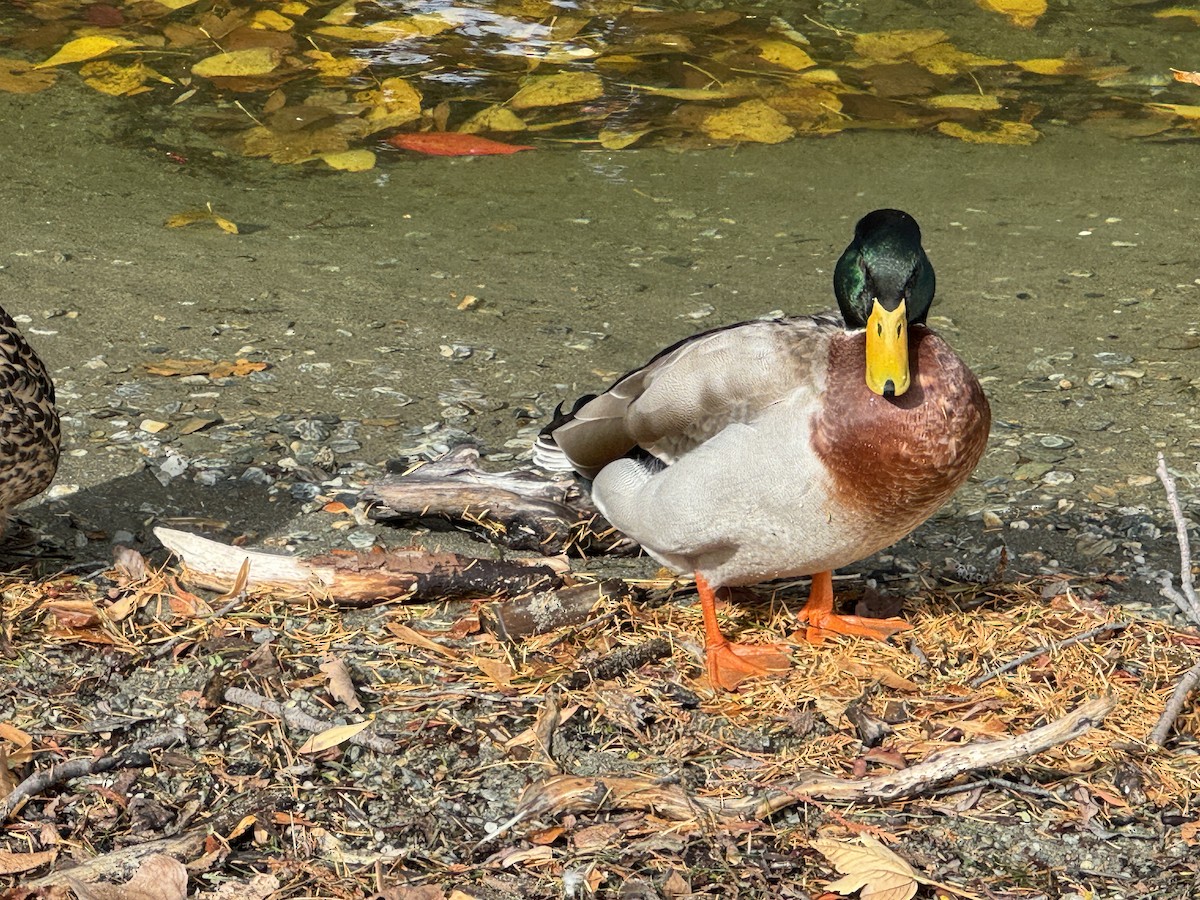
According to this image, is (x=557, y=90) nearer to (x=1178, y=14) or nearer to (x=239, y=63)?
(x=239, y=63)

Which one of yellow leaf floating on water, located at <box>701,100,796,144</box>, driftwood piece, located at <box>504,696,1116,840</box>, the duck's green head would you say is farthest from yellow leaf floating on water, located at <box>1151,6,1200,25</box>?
driftwood piece, located at <box>504,696,1116,840</box>

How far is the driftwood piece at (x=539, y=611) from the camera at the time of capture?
342cm

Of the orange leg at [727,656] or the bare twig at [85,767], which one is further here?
the orange leg at [727,656]

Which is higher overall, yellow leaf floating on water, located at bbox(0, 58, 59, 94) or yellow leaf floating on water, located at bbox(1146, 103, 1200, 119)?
yellow leaf floating on water, located at bbox(1146, 103, 1200, 119)

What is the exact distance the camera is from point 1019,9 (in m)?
8.51

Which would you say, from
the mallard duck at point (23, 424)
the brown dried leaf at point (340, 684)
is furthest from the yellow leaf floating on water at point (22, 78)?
the brown dried leaf at point (340, 684)

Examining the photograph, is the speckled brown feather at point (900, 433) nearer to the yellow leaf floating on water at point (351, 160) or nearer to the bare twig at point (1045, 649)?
the bare twig at point (1045, 649)

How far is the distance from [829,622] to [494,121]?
13.9 ft

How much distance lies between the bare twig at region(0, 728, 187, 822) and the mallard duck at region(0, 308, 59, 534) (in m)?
0.82

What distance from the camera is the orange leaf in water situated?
6887 millimetres

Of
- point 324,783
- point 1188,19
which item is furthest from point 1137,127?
point 324,783

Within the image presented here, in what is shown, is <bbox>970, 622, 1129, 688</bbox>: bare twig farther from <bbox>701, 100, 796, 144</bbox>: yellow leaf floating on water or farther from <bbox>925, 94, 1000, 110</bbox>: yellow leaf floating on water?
<bbox>925, 94, 1000, 110</bbox>: yellow leaf floating on water

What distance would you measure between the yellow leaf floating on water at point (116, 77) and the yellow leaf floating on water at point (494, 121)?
1.65 metres

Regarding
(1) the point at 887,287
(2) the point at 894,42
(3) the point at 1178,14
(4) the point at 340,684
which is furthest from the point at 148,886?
(3) the point at 1178,14
